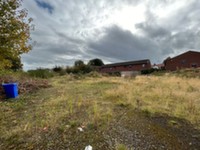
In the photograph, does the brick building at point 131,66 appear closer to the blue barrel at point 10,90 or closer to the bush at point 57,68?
the bush at point 57,68

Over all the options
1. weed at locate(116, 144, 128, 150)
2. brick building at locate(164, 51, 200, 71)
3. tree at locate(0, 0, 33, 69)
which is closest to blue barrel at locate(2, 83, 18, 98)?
tree at locate(0, 0, 33, 69)

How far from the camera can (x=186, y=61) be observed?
33.5 meters

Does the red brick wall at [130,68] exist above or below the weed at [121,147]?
above

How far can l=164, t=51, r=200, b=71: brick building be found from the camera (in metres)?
31.9

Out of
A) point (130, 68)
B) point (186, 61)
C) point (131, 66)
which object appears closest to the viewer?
point (186, 61)

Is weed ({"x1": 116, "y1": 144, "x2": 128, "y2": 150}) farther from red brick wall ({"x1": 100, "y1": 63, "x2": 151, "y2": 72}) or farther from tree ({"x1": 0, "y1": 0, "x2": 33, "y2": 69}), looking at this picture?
red brick wall ({"x1": 100, "y1": 63, "x2": 151, "y2": 72})

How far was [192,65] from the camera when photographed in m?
32.4

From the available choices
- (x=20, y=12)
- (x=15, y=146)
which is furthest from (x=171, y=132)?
(x=20, y=12)

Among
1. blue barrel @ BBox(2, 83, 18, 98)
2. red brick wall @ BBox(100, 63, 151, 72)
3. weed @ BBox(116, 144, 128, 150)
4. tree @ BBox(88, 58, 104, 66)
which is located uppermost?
tree @ BBox(88, 58, 104, 66)

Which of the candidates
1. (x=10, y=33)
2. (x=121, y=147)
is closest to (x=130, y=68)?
(x=10, y=33)

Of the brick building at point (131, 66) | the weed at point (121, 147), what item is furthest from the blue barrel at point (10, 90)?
the brick building at point (131, 66)

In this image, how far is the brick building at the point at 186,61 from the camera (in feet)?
105

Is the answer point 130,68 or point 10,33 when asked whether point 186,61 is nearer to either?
point 130,68

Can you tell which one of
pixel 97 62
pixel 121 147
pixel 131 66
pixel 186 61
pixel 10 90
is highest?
pixel 97 62
